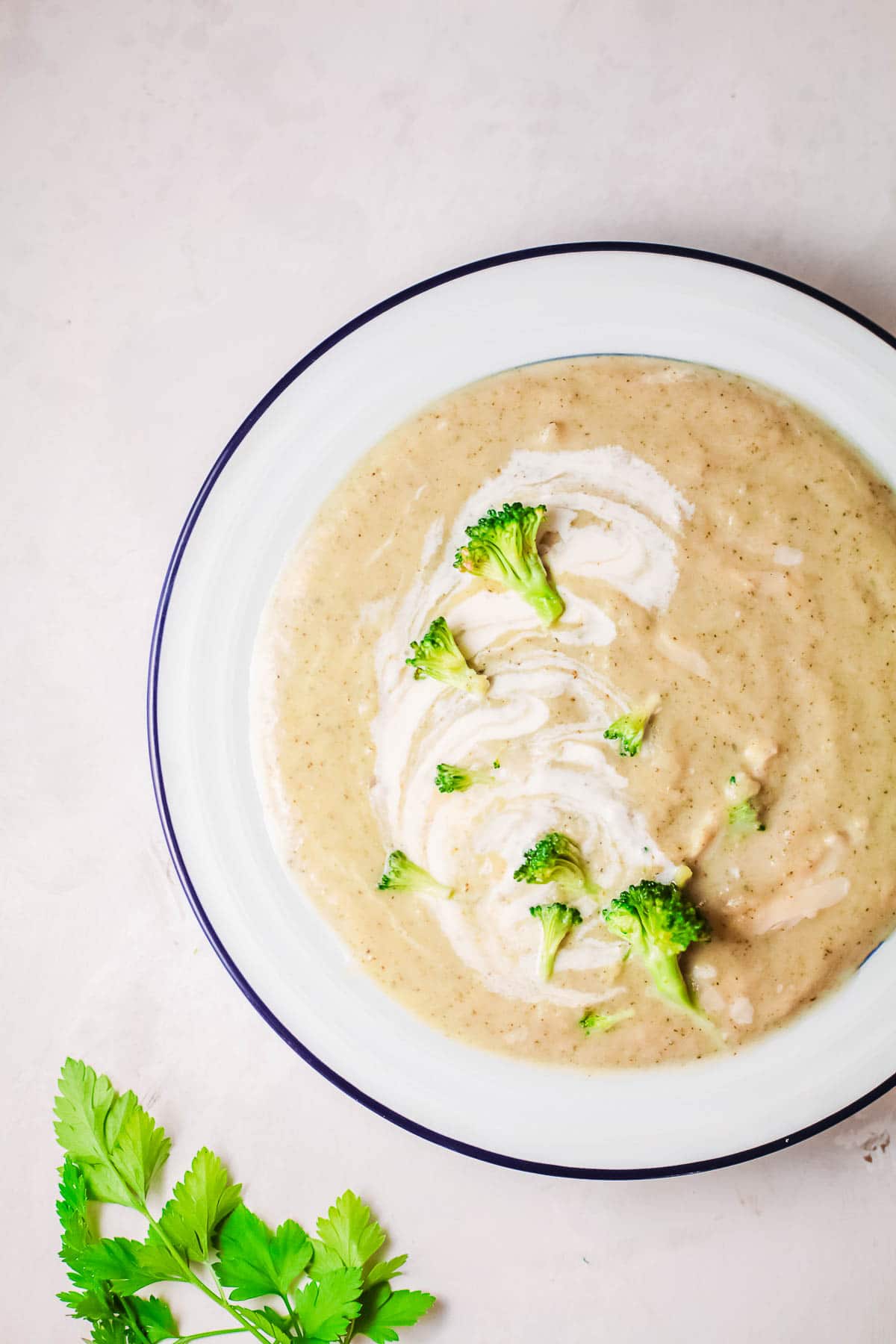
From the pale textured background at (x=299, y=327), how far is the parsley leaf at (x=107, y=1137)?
0.07 metres

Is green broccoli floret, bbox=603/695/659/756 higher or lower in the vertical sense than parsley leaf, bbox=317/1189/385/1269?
higher

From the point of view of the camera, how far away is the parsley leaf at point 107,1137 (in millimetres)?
2664

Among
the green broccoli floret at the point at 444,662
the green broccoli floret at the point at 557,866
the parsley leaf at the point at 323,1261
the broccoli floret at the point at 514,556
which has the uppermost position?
the broccoli floret at the point at 514,556

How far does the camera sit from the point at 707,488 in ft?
7.48

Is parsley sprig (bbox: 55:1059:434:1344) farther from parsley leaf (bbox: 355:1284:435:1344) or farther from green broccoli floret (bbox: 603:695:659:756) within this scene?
green broccoli floret (bbox: 603:695:659:756)

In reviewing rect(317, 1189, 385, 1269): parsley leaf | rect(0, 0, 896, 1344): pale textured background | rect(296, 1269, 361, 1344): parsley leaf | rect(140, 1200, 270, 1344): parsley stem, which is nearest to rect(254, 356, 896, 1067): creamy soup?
rect(0, 0, 896, 1344): pale textured background

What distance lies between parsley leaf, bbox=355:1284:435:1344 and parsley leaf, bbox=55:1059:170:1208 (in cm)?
69

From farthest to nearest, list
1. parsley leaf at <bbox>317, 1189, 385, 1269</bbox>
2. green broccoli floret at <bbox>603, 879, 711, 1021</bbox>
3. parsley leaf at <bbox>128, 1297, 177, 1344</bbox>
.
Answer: parsley leaf at <bbox>128, 1297, 177, 1344</bbox> → parsley leaf at <bbox>317, 1189, 385, 1269</bbox> → green broccoli floret at <bbox>603, 879, 711, 1021</bbox>

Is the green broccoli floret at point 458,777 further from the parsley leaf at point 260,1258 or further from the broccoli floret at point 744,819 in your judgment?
the parsley leaf at point 260,1258

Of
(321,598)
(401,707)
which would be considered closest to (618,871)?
(401,707)

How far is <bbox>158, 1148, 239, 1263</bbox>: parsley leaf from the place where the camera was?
2.66 meters

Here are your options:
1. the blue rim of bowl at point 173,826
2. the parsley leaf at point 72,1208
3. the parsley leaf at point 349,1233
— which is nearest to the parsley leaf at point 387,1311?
the parsley leaf at point 349,1233

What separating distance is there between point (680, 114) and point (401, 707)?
1.70 m

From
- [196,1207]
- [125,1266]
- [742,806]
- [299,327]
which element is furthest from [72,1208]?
[299,327]
